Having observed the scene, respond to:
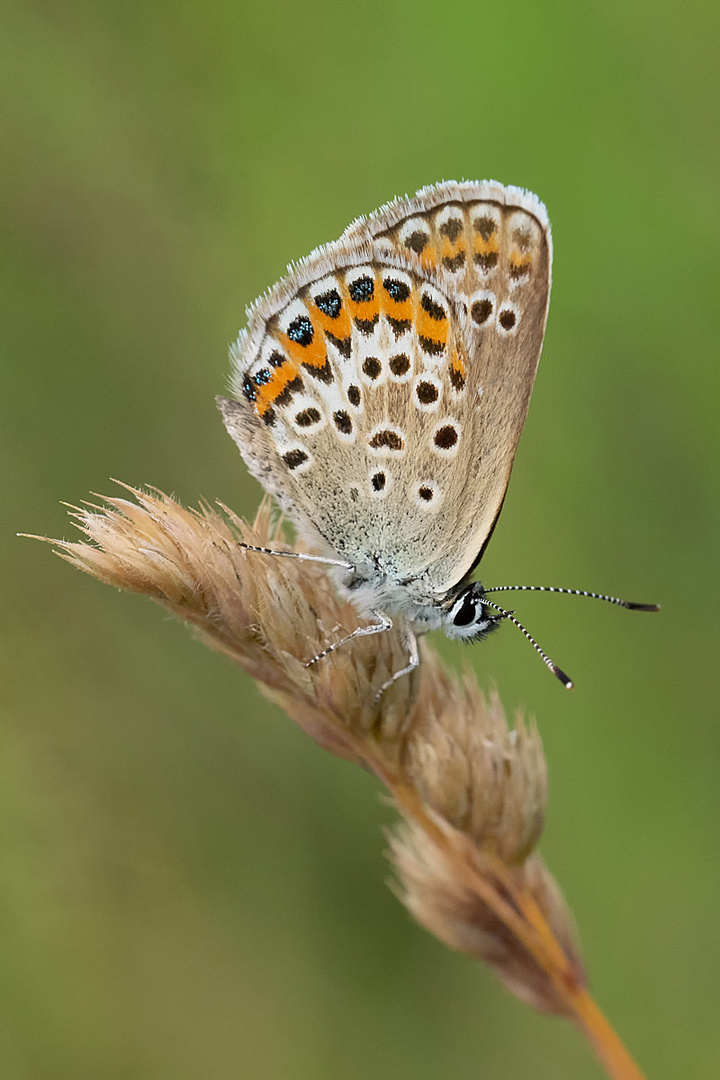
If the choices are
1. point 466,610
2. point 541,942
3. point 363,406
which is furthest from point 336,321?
point 541,942

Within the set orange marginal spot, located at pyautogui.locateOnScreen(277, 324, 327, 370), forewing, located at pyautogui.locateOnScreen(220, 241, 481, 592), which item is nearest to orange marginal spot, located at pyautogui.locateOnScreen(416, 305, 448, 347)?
forewing, located at pyautogui.locateOnScreen(220, 241, 481, 592)

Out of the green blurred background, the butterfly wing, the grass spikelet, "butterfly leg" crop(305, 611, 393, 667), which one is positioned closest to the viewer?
the grass spikelet

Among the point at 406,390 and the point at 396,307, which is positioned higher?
the point at 396,307

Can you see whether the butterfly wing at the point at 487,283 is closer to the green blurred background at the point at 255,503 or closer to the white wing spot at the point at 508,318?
the white wing spot at the point at 508,318

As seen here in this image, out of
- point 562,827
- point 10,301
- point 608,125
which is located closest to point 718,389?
point 608,125

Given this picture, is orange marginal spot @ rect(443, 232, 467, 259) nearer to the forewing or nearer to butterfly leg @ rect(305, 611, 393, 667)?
the forewing

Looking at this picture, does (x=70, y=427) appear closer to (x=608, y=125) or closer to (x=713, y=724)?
(x=608, y=125)

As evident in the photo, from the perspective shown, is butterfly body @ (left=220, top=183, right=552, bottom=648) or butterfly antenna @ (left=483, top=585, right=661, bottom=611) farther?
butterfly body @ (left=220, top=183, right=552, bottom=648)

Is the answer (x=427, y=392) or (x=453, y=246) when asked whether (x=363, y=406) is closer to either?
(x=427, y=392)
